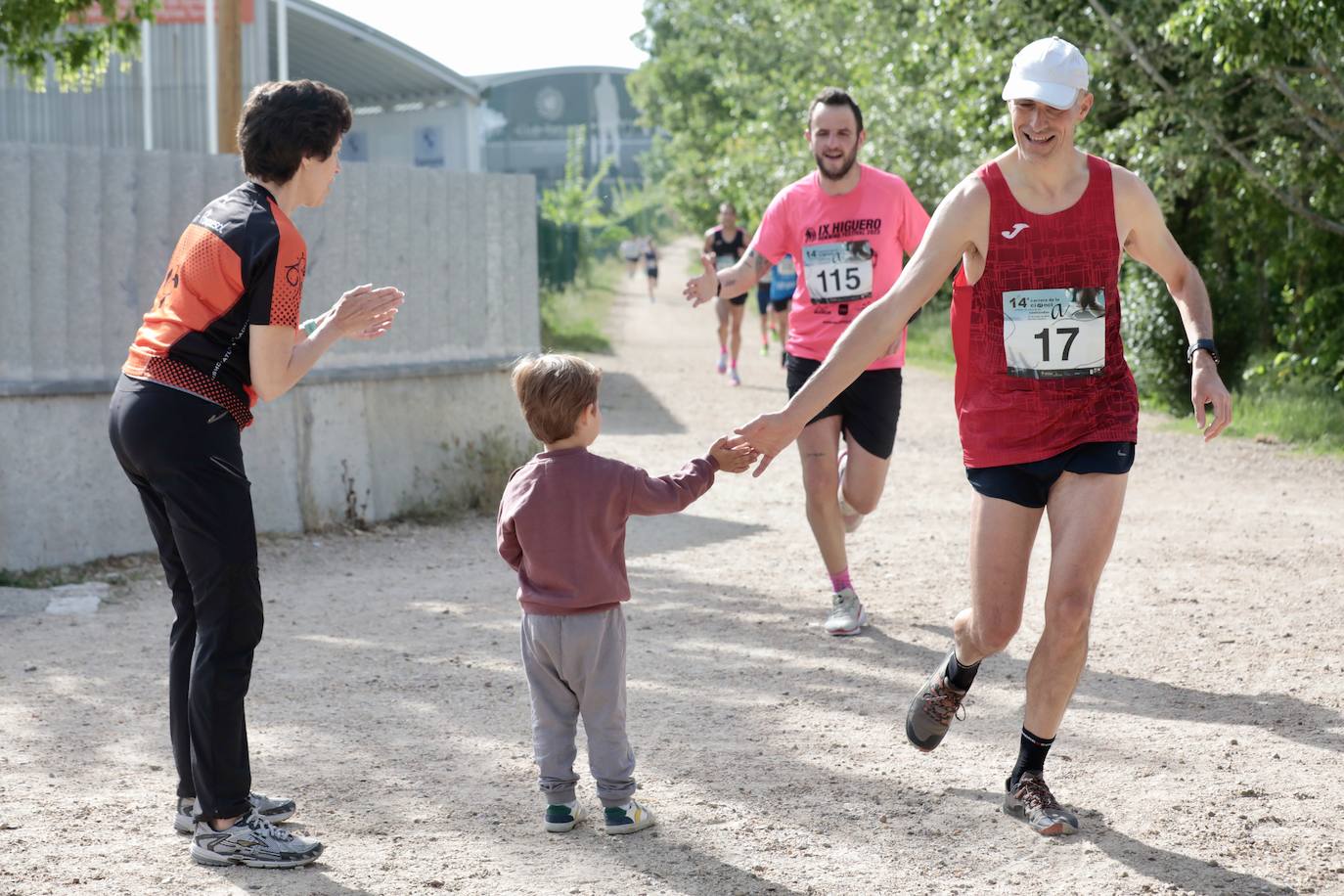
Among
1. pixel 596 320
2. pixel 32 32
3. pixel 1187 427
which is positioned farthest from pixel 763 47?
pixel 32 32

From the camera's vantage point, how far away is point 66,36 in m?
11.7

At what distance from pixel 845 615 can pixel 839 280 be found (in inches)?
58.1

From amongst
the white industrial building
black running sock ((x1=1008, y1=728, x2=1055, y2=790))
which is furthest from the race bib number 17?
the white industrial building

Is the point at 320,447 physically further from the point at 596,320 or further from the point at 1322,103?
the point at 596,320

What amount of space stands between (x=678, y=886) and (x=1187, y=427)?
11.4 metres

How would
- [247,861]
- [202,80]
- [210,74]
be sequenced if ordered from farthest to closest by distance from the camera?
[202,80], [210,74], [247,861]

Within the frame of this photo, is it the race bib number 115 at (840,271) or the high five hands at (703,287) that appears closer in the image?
the high five hands at (703,287)

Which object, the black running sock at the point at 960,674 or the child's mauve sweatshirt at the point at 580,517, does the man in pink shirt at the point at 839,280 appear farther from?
the child's mauve sweatshirt at the point at 580,517

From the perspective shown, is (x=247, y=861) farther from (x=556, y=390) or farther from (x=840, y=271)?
(x=840, y=271)

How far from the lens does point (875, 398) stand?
6703 mm

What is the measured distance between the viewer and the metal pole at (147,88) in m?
19.8

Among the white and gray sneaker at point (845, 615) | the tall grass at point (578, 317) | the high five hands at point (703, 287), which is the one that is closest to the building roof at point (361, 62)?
the tall grass at point (578, 317)

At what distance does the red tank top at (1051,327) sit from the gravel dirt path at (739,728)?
3.61 feet

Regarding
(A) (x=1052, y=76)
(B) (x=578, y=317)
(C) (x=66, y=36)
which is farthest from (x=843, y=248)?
(B) (x=578, y=317)
